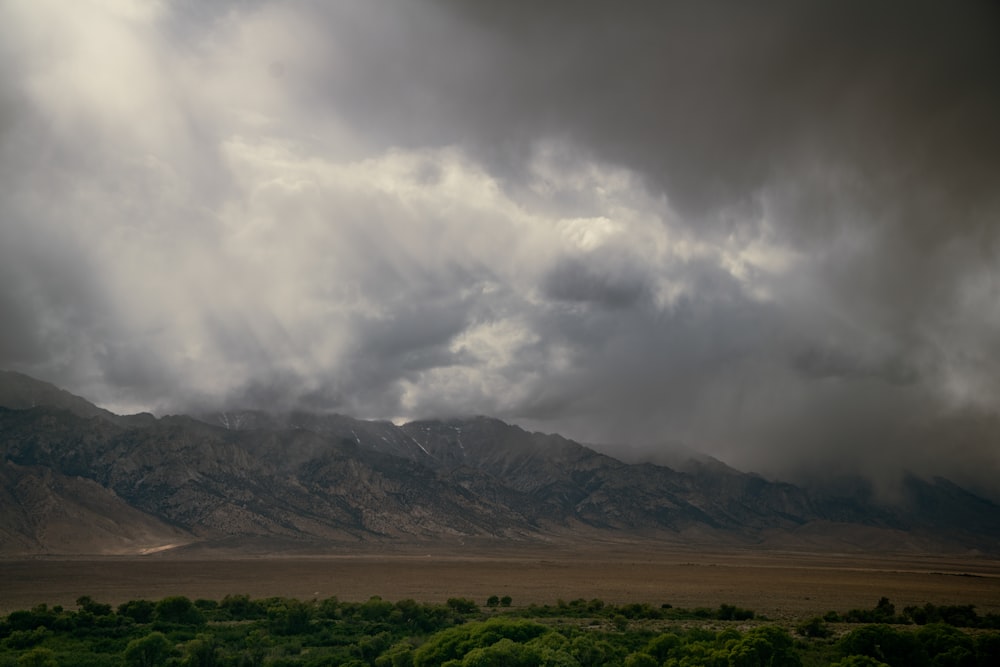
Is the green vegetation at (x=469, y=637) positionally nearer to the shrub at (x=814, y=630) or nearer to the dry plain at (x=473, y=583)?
the shrub at (x=814, y=630)

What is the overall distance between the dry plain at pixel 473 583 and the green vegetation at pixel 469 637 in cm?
1869

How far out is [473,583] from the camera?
130 m

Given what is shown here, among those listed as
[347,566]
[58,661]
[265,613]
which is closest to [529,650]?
[58,661]

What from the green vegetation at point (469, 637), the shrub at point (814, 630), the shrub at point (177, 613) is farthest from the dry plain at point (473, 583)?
the shrub at point (177, 613)

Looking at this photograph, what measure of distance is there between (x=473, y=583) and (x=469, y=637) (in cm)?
8779

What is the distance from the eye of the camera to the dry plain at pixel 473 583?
104 metres

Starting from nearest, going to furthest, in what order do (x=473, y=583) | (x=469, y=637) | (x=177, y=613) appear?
(x=469, y=637)
(x=177, y=613)
(x=473, y=583)

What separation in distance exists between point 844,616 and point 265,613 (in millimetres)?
64499

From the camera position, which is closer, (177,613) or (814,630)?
(814,630)

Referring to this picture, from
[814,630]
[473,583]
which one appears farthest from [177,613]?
[473,583]

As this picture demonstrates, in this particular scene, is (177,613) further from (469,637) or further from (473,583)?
(473,583)

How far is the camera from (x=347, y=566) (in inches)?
6752

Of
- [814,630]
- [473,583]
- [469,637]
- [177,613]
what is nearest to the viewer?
[469,637]

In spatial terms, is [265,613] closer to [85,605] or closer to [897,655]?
[85,605]
